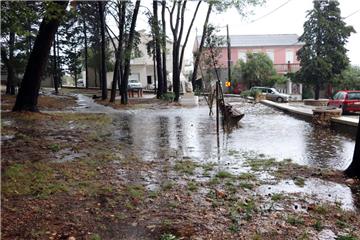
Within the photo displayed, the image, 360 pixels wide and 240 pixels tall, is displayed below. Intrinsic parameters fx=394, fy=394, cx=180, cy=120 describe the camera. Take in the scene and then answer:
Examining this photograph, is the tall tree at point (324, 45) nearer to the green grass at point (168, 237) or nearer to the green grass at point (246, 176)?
the green grass at point (246, 176)

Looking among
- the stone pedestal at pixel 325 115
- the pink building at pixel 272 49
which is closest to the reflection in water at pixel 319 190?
the stone pedestal at pixel 325 115

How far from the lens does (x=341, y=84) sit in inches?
1316

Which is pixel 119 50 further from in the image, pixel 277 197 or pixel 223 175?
pixel 277 197

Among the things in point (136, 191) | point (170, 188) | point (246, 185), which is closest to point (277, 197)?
point (246, 185)

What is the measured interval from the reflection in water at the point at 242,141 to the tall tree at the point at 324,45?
21044 mm

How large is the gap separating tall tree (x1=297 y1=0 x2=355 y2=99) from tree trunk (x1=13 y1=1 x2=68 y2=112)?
84.1ft

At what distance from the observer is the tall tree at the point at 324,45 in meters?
32.4

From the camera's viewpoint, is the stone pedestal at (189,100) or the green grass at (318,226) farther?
the stone pedestal at (189,100)

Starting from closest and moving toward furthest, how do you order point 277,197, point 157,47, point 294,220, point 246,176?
point 294,220 < point 277,197 < point 246,176 < point 157,47

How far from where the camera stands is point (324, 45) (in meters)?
32.9

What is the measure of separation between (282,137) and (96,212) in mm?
7254

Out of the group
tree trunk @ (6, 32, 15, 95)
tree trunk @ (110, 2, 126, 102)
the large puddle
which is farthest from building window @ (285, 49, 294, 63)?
the large puddle

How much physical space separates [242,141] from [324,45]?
26.4 meters

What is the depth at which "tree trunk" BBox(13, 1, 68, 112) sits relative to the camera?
38.3 ft
